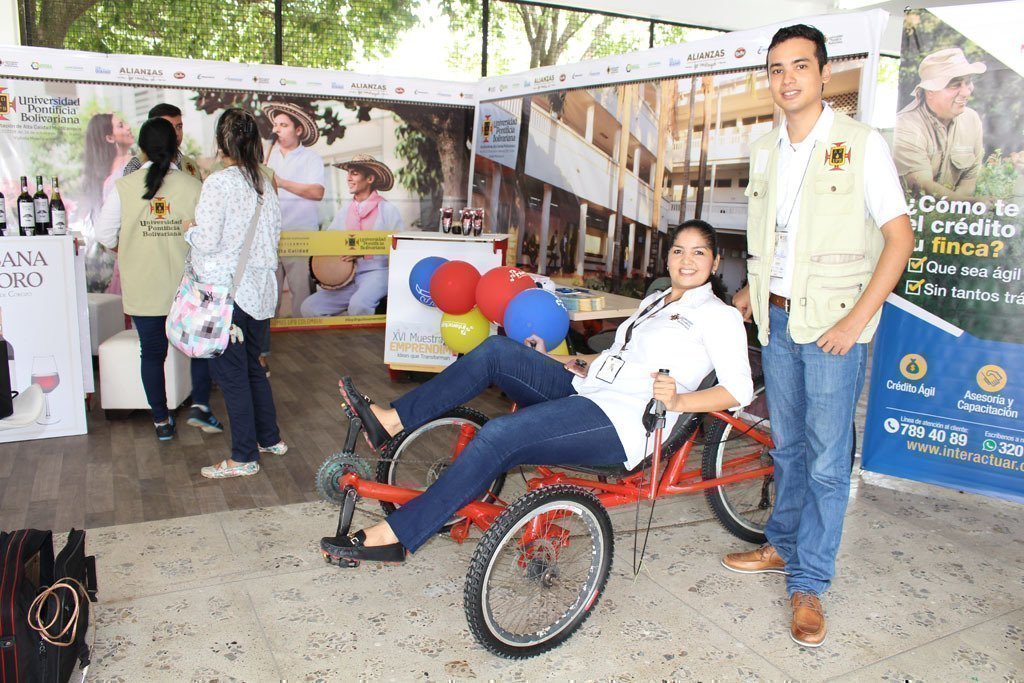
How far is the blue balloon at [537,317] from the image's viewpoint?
4.10 metres

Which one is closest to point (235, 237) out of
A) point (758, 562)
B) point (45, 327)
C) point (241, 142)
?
point (241, 142)

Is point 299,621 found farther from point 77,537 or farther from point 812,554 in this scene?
point 812,554

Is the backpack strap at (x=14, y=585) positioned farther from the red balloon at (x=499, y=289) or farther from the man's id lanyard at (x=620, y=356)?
the red balloon at (x=499, y=289)

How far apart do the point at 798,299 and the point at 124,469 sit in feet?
9.64

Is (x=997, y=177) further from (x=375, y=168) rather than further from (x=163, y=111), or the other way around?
(x=375, y=168)

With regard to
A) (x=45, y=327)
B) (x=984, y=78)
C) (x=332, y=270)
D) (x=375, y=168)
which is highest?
(x=984, y=78)

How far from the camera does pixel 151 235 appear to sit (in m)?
3.96

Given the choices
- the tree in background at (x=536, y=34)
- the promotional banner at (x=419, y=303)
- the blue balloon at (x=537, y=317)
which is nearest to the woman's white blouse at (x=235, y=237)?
the blue balloon at (x=537, y=317)

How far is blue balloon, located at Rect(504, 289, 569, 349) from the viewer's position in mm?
4098

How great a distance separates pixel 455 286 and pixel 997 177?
8.73 ft

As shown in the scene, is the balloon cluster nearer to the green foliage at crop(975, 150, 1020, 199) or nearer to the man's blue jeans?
the man's blue jeans

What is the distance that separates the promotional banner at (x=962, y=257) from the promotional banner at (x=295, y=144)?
4576 millimetres

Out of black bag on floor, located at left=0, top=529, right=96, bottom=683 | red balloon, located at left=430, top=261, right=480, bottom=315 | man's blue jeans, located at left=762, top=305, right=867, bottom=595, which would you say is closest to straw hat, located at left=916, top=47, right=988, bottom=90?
man's blue jeans, located at left=762, top=305, right=867, bottom=595

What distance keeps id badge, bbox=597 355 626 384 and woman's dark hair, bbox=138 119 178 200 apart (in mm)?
2391
